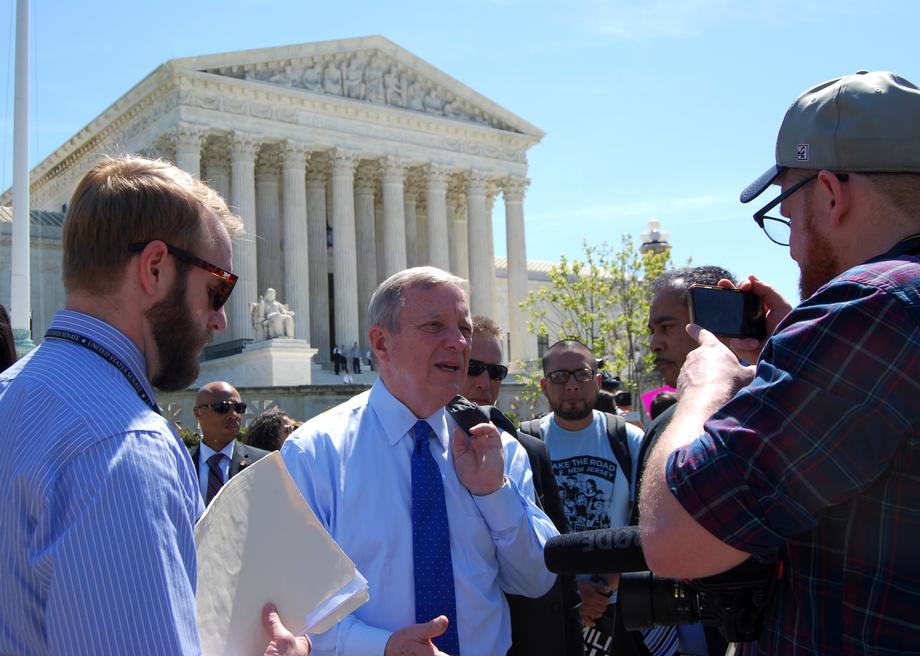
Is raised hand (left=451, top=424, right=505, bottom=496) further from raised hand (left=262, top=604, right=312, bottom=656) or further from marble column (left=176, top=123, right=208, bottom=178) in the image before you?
marble column (left=176, top=123, right=208, bottom=178)

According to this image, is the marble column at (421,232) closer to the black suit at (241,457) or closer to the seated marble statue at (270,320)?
the seated marble statue at (270,320)

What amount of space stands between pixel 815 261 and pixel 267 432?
24.5 feet

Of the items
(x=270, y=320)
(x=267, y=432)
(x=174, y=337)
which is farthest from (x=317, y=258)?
(x=174, y=337)

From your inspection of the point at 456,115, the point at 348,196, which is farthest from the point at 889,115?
the point at 456,115

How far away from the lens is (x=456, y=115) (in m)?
49.6

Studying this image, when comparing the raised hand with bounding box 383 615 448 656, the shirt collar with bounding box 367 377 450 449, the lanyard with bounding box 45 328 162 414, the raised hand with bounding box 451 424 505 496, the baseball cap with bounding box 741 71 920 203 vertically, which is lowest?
the raised hand with bounding box 383 615 448 656

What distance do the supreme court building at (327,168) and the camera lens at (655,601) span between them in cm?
3747

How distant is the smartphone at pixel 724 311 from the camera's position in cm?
265

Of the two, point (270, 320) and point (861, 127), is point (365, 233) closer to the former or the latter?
point (270, 320)

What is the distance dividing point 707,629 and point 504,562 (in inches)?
41.0

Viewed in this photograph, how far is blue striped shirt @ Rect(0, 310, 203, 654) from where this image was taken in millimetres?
1844

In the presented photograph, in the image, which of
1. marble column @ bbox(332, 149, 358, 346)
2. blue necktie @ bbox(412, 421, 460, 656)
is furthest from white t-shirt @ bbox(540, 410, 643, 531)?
marble column @ bbox(332, 149, 358, 346)

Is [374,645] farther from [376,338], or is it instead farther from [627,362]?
[627,362]

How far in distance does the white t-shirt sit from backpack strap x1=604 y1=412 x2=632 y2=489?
0.03 metres
